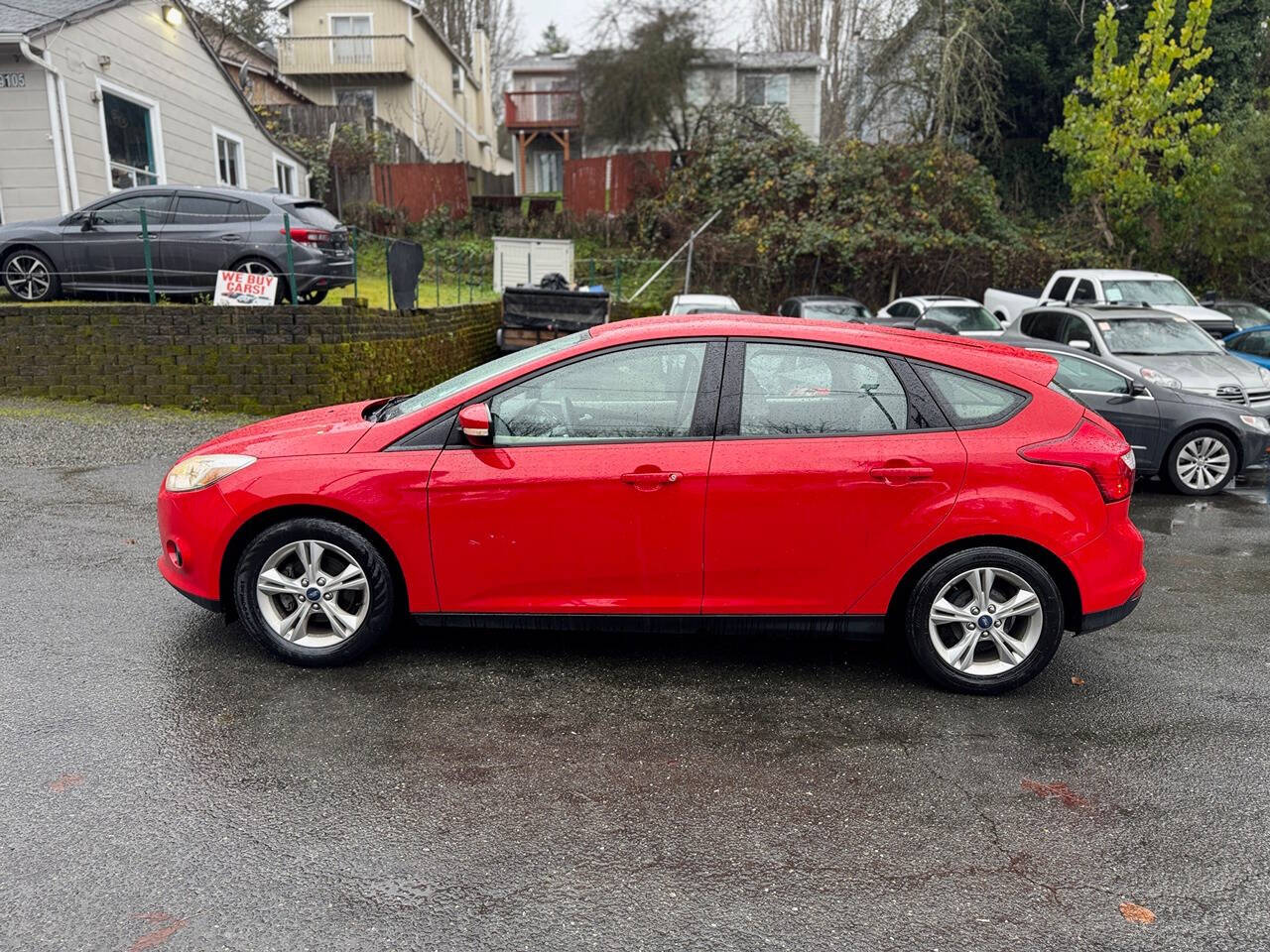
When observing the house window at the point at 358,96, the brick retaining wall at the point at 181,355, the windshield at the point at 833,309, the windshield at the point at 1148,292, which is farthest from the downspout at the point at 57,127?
the house window at the point at 358,96

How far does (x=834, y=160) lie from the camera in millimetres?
25781

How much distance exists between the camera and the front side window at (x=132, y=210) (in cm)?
1209

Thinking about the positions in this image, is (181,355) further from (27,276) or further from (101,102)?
(101,102)

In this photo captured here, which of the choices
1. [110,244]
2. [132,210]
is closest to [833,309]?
[132,210]

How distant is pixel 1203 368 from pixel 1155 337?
882 mm

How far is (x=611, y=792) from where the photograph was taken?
11.1 feet

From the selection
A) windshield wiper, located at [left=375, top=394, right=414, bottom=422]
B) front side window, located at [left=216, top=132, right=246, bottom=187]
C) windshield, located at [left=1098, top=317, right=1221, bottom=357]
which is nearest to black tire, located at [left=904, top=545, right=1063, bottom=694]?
windshield wiper, located at [left=375, top=394, right=414, bottom=422]

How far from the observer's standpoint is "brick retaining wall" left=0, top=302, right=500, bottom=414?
1144 cm

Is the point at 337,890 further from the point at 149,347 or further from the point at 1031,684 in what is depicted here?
the point at 149,347

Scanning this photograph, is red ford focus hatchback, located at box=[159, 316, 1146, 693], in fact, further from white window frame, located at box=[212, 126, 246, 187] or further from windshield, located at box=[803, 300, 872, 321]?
white window frame, located at box=[212, 126, 246, 187]

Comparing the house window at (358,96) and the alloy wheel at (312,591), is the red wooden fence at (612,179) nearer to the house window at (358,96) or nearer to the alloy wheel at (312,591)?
the house window at (358,96)

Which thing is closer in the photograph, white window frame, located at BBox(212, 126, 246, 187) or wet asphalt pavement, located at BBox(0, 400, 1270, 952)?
wet asphalt pavement, located at BBox(0, 400, 1270, 952)

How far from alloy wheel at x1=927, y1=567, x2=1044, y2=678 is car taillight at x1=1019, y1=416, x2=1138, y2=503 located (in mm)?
536

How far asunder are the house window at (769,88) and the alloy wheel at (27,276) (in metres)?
27.0
